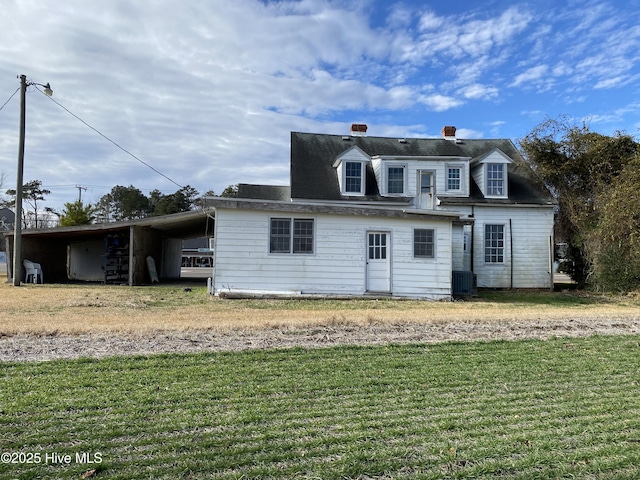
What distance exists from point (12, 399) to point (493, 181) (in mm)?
18516

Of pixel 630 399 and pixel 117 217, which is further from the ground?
pixel 117 217

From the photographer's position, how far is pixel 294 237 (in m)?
13.8

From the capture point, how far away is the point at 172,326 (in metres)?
7.64

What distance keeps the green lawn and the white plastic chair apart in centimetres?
1544

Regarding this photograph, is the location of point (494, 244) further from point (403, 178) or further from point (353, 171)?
point (353, 171)

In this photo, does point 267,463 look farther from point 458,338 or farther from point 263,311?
point 263,311

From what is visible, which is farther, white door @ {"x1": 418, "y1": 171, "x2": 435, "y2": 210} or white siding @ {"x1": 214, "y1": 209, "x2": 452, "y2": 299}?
white door @ {"x1": 418, "y1": 171, "x2": 435, "y2": 210}

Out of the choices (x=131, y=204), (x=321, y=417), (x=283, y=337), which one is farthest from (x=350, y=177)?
(x=131, y=204)

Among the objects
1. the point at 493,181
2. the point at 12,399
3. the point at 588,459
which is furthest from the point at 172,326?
the point at 493,181

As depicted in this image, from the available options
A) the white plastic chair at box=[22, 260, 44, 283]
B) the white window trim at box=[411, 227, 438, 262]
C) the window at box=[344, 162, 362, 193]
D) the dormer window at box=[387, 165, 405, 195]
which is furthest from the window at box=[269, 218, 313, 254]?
the white plastic chair at box=[22, 260, 44, 283]

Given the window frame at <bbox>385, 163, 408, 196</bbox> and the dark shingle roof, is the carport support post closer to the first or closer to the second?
the dark shingle roof

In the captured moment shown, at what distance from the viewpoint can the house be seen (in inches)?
536

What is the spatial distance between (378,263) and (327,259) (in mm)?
1672

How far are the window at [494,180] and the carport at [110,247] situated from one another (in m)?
11.7
